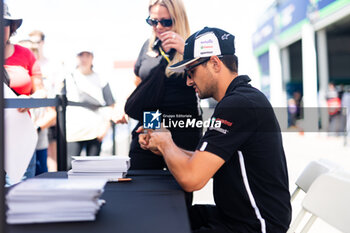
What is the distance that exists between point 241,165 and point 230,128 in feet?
0.39

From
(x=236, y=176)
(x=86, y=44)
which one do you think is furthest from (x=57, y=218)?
(x=86, y=44)

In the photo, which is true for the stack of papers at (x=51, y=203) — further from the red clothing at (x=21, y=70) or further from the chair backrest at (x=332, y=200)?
the red clothing at (x=21, y=70)

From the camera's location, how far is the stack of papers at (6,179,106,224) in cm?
69

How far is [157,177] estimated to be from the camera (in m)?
1.31

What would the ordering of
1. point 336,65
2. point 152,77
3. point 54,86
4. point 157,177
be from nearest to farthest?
point 157,177
point 152,77
point 54,86
point 336,65

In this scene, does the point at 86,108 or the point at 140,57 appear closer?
the point at 140,57

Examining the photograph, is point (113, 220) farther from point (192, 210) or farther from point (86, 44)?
point (86, 44)

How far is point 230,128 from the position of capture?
1.07 metres

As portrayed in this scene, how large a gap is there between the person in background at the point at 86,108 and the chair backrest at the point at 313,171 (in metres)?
1.69

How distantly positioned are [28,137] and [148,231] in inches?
46.7

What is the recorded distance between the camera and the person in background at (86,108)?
8.89ft

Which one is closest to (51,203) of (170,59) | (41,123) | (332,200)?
(332,200)

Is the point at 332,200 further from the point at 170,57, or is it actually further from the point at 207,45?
the point at 170,57

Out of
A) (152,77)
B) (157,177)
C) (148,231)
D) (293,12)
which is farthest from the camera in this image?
(293,12)
